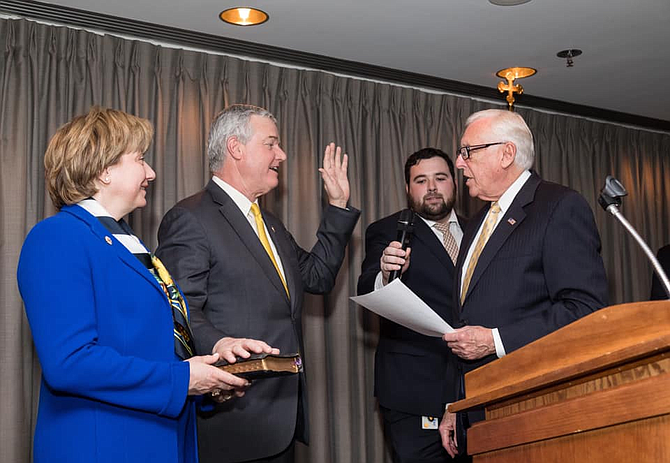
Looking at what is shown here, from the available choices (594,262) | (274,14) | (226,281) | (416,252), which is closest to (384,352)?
(416,252)

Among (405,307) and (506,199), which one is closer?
(405,307)

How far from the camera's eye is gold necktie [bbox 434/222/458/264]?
354 cm

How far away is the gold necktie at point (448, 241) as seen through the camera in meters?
3.54

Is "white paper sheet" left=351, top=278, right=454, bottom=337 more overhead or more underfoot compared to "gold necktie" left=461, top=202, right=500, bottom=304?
more underfoot

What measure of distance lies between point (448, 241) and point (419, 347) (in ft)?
1.71

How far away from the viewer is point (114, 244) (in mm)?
1896

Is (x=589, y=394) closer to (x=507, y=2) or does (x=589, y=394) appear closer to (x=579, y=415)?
(x=579, y=415)

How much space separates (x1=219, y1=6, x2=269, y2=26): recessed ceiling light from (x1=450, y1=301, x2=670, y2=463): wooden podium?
2.30 metres

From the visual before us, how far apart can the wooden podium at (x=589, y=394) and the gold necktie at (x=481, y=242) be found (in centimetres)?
84

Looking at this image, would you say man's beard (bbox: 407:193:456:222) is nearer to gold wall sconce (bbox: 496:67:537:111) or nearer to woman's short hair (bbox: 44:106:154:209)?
gold wall sconce (bbox: 496:67:537:111)

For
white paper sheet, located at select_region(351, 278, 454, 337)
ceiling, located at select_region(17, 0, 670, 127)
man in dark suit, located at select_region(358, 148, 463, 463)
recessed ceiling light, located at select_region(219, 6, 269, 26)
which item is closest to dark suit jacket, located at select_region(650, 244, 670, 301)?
man in dark suit, located at select_region(358, 148, 463, 463)

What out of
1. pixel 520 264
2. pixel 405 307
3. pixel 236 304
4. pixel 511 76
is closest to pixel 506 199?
pixel 520 264

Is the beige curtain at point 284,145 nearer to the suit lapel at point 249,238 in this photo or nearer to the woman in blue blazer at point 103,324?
the suit lapel at point 249,238

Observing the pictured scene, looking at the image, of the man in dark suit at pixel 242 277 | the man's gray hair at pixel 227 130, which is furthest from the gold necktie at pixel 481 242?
→ the man's gray hair at pixel 227 130
